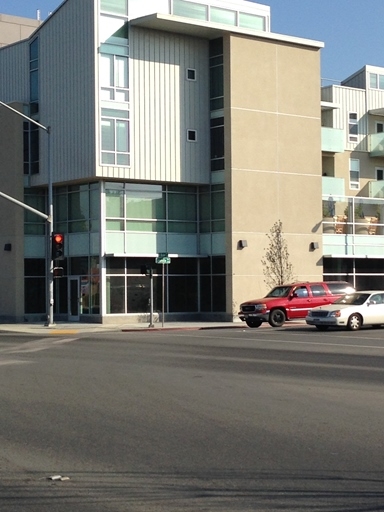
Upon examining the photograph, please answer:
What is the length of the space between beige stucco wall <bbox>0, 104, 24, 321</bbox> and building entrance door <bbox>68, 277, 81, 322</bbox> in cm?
238

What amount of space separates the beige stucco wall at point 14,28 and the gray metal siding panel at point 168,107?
20833mm

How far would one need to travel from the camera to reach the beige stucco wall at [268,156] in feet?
144

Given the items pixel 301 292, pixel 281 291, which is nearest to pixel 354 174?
pixel 281 291

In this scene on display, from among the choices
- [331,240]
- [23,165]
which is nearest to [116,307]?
[23,165]

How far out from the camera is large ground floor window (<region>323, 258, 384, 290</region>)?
159 ft

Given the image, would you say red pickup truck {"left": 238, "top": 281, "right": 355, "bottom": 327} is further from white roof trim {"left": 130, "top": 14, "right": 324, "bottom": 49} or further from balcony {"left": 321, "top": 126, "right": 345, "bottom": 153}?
balcony {"left": 321, "top": 126, "right": 345, "bottom": 153}

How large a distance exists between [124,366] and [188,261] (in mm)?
25659

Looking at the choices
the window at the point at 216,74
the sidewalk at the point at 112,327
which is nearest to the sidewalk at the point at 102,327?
the sidewalk at the point at 112,327

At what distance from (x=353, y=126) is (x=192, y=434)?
4692 cm

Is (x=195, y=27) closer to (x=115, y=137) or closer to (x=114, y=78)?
(x=114, y=78)

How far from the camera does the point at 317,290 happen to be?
37.8m

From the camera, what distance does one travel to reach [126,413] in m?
13.0

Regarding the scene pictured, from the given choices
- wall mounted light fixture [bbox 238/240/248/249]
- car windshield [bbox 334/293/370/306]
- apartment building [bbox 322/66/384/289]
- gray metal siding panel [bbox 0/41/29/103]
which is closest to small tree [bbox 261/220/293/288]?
wall mounted light fixture [bbox 238/240/248/249]

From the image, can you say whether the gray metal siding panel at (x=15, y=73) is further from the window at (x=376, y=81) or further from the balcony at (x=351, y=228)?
the window at (x=376, y=81)
